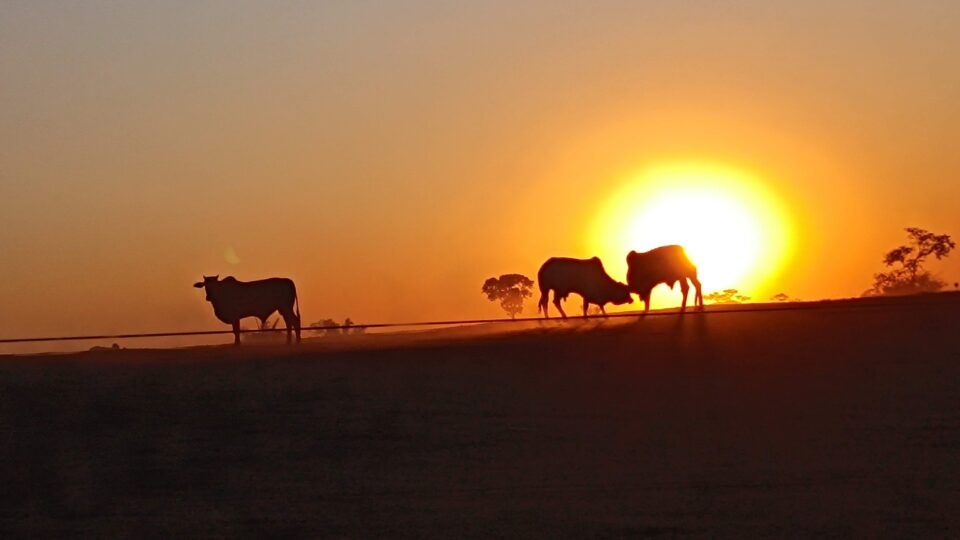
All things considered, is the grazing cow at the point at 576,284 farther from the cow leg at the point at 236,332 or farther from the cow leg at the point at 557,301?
the cow leg at the point at 236,332

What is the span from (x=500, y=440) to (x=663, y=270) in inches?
770

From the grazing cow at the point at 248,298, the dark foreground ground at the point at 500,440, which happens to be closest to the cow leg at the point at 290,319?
the grazing cow at the point at 248,298

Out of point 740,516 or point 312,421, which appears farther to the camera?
point 312,421

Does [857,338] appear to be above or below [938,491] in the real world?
above

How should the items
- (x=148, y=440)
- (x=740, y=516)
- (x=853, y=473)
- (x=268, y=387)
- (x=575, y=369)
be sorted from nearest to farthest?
(x=740, y=516), (x=853, y=473), (x=148, y=440), (x=268, y=387), (x=575, y=369)

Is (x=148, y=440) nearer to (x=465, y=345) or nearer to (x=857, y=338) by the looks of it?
(x=465, y=345)

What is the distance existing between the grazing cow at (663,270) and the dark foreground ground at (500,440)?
9.42 m

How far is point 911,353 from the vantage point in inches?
1004

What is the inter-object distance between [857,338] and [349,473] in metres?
13.9

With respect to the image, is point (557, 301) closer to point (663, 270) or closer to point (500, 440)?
point (663, 270)

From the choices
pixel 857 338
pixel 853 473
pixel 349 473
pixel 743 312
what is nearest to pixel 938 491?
pixel 853 473

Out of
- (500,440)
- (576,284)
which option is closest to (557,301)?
(576,284)

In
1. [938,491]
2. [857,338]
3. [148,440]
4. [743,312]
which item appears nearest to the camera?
[938,491]

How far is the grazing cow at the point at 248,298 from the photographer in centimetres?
3441
